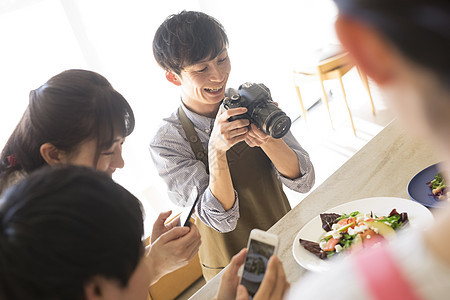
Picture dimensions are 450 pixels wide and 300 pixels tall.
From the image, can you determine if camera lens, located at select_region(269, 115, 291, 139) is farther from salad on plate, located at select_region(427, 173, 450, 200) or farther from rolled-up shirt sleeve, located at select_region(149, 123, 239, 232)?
salad on plate, located at select_region(427, 173, 450, 200)

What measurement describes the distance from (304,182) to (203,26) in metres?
0.62

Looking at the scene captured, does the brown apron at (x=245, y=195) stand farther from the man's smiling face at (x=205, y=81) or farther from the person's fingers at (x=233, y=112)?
the person's fingers at (x=233, y=112)

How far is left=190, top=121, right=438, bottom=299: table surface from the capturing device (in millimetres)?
1346

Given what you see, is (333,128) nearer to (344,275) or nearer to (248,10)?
(248,10)

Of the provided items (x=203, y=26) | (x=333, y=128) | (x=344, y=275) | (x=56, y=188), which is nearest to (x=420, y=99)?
(x=344, y=275)

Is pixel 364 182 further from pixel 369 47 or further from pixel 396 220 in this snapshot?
Result: pixel 369 47

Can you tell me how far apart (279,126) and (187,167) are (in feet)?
1.22

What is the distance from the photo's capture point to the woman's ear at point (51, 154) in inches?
44.8

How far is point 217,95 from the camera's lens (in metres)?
1.66

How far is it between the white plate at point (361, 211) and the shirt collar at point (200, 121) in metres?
0.55

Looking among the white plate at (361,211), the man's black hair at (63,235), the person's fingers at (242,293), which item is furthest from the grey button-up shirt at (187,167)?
the man's black hair at (63,235)

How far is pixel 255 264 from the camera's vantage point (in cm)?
95

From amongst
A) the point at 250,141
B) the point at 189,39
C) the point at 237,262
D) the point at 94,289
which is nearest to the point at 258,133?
the point at 250,141

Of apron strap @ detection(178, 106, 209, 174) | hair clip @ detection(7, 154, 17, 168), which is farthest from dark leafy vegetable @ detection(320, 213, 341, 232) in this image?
→ hair clip @ detection(7, 154, 17, 168)
